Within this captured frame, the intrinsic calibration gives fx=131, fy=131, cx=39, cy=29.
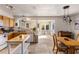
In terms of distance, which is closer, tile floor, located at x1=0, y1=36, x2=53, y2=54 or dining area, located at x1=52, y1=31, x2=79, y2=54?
dining area, located at x1=52, y1=31, x2=79, y2=54

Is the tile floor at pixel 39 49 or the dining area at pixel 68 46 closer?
the dining area at pixel 68 46

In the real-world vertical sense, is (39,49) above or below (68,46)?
below

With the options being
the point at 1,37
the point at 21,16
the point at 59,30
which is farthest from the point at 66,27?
the point at 1,37

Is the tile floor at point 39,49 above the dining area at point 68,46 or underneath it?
underneath

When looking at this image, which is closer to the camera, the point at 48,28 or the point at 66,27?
the point at 66,27

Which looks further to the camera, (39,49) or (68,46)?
(39,49)

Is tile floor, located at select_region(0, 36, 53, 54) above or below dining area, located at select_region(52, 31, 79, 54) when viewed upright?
below
